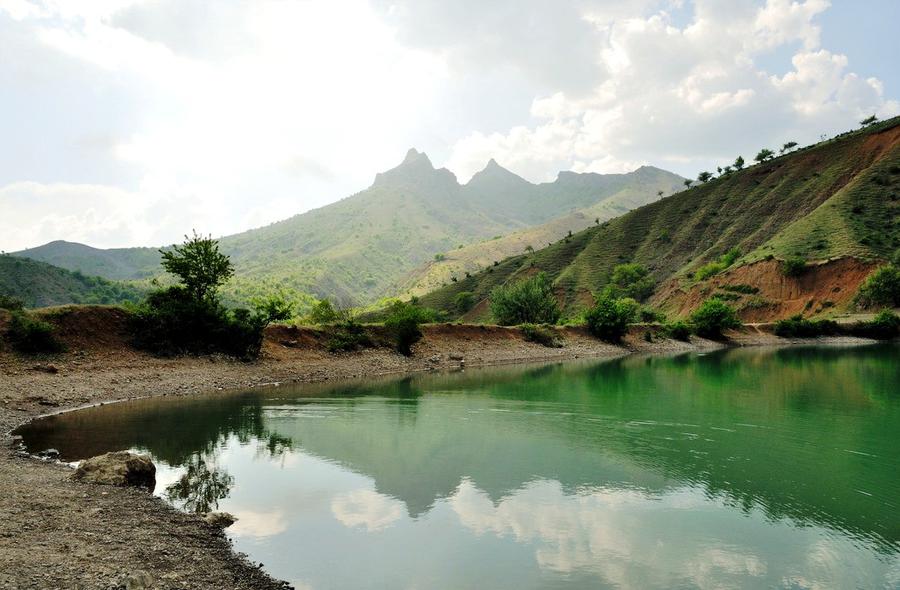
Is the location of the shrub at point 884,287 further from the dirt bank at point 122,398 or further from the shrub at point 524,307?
the shrub at point 524,307

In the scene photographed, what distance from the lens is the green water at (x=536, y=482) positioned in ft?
30.6

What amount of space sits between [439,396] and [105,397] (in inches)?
642

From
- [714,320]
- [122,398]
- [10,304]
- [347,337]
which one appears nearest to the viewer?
[122,398]

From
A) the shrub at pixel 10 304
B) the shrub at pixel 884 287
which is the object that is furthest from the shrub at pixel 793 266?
the shrub at pixel 10 304

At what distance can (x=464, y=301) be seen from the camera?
11006 centimetres

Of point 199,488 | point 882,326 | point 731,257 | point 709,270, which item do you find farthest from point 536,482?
point 731,257

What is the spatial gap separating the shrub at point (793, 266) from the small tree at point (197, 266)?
78.4 meters

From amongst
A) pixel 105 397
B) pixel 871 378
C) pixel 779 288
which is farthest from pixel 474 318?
pixel 105 397

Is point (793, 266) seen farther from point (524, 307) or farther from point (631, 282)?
point (524, 307)

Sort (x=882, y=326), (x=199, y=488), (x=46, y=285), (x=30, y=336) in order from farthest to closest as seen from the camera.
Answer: (x=46, y=285) < (x=882, y=326) < (x=30, y=336) < (x=199, y=488)

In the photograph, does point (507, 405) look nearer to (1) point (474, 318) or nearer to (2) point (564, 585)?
(2) point (564, 585)

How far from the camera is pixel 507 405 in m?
26.0

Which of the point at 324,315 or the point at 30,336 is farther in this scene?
the point at 324,315

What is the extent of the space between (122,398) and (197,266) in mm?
12574
